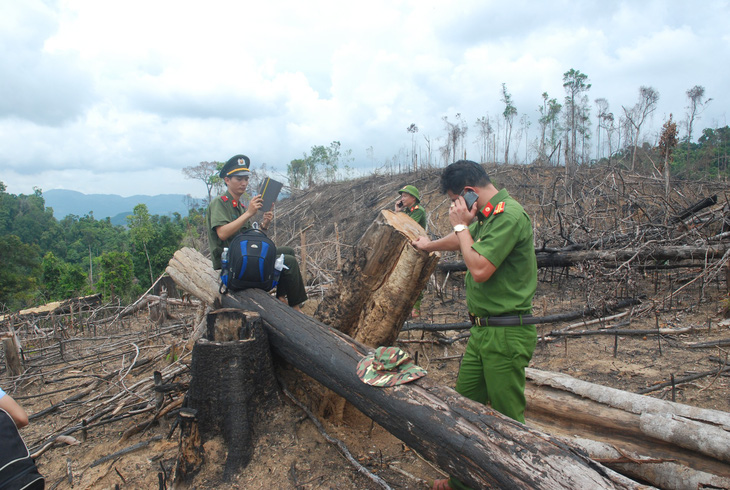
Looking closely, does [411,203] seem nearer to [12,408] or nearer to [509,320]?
[509,320]

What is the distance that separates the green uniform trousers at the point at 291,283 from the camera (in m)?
3.98

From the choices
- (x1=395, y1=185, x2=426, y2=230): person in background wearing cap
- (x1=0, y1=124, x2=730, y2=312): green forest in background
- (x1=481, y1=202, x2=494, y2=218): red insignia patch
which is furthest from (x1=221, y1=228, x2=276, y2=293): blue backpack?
(x1=0, y1=124, x2=730, y2=312): green forest in background

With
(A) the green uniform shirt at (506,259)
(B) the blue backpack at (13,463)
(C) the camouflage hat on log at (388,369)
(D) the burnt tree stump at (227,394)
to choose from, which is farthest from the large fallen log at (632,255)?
(B) the blue backpack at (13,463)

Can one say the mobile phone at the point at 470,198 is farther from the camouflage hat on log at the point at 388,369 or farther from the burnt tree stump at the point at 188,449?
the burnt tree stump at the point at 188,449

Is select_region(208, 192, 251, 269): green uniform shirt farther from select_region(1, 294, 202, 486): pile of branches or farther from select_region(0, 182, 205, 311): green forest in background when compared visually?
select_region(0, 182, 205, 311): green forest in background

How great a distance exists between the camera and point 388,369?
7.97 ft

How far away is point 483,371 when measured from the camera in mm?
2637

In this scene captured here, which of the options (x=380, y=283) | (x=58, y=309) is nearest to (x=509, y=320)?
(x=380, y=283)

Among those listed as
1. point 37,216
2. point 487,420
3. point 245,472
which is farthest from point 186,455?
point 37,216

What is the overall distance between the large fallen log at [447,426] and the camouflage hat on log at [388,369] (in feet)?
0.14

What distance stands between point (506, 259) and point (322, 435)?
1796 mm

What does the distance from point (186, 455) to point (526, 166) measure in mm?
22366

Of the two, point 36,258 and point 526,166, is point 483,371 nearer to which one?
point 526,166

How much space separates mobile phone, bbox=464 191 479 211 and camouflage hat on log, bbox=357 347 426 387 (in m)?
1.00
